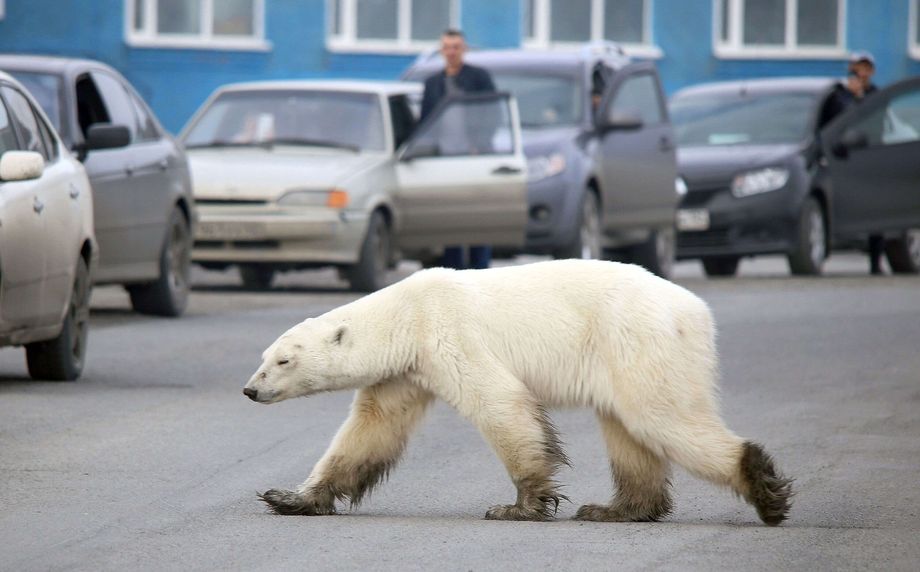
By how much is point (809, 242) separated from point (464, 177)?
4.54 m

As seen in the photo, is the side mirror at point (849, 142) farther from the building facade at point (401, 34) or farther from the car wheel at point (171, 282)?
the building facade at point (401, 34)

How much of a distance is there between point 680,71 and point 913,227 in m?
13.1

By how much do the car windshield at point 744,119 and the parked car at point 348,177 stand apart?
4277 millimetres

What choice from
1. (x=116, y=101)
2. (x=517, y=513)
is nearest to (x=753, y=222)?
(x=116, y=101)

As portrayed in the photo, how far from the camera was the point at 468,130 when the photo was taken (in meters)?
18.0

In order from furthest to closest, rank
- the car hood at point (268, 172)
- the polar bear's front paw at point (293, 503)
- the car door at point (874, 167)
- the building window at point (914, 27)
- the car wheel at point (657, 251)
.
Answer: the building window at point (914, 27), the car door at point (874, 167), the car wheel at point (657, 251), the car hood at point (268, 172), the polar bear's front paw at point (293, 503)

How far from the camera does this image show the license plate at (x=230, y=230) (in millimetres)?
17203

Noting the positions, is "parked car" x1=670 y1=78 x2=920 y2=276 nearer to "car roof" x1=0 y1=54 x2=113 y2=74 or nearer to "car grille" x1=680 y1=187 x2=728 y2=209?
"car grille" x1=680 y1=187 x2=728 y2=209

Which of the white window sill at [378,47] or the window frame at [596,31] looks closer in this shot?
the white window sill at [378,47]

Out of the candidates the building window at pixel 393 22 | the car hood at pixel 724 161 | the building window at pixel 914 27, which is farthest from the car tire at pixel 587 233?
the building window at pixel 914 27

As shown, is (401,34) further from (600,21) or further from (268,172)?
(268,172)

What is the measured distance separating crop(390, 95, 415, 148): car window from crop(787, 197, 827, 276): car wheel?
4.33 metres

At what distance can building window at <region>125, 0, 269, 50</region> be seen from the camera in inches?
1233

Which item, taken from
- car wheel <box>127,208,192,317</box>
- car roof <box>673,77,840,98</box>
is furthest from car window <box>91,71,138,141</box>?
car roof <box>673,77,840,98</box>
